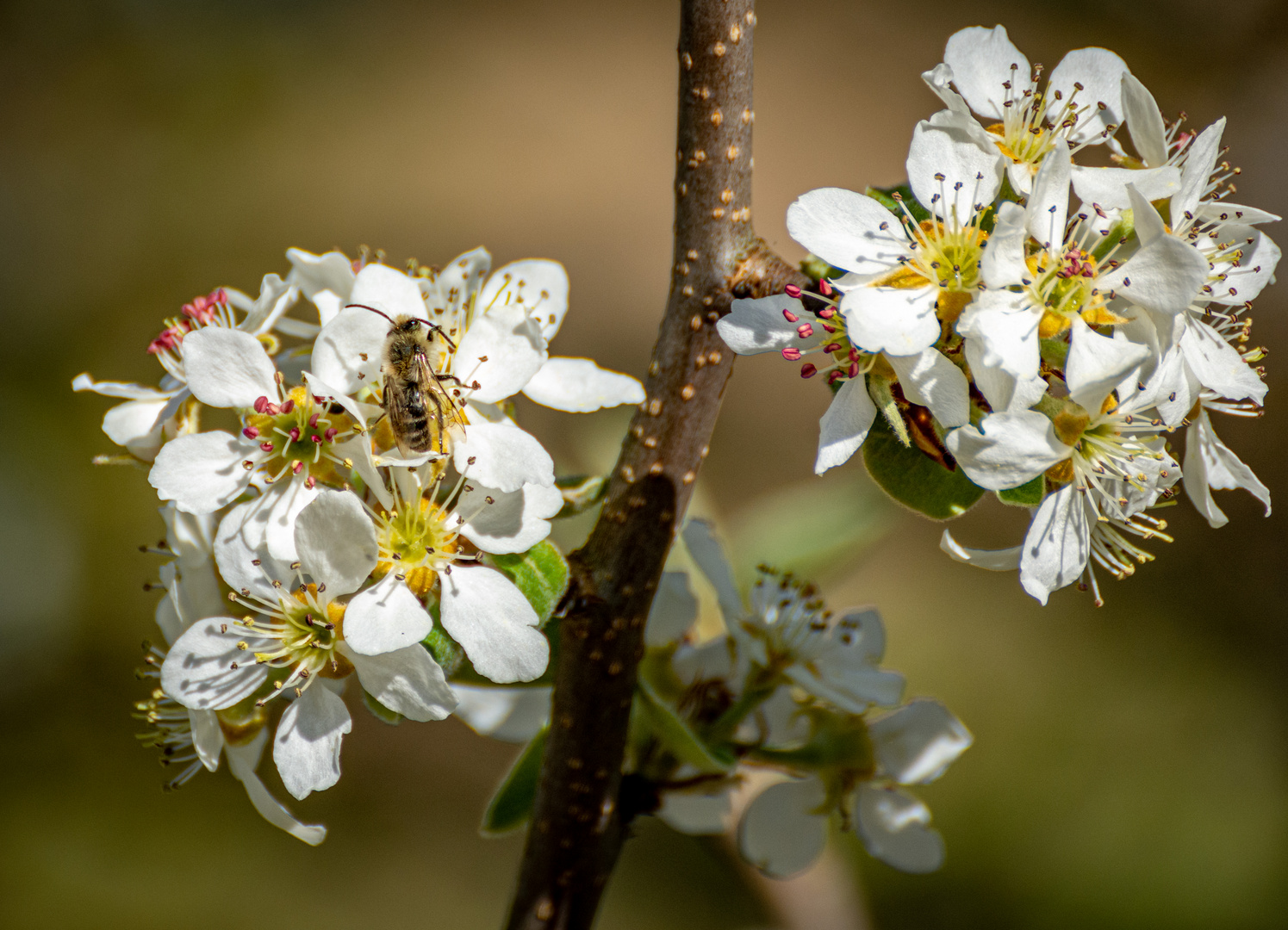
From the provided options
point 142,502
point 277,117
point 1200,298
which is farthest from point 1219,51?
point 142,502

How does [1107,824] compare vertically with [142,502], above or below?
below

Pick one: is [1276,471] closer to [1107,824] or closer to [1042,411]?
[1107,824]

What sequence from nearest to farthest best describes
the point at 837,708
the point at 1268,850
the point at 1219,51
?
1. the point at 837,708
2. the point at 1268,850
3. the point at 1219,51

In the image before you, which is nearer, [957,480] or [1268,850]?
[957,480]

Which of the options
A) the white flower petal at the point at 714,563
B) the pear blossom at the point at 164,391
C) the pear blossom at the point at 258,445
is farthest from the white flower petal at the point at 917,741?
the pear blossom at the point at 164,391

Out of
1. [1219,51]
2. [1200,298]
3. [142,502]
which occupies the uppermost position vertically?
[1219,51]

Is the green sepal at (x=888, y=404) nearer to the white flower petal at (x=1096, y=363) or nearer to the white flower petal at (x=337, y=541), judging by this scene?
the white flower petal at (x=1096, y=363)

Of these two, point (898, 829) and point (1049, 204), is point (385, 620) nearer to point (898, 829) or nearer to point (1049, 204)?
point (1049, 204)

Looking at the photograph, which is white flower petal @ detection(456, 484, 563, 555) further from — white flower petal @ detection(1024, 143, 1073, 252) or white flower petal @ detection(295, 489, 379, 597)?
white flower petal @ detection(1024, 143, 1073, 252)
